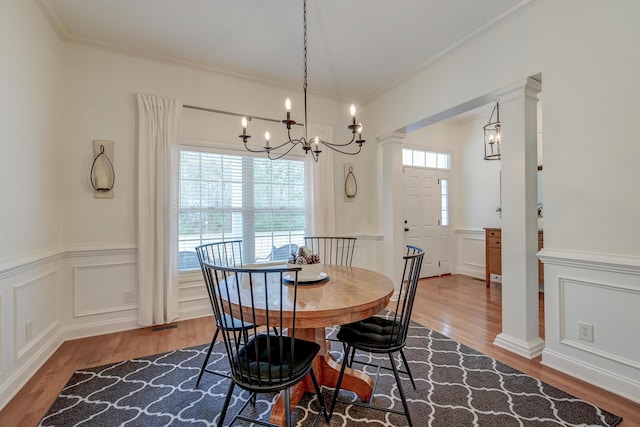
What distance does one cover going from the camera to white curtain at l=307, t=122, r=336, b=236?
3812 mm

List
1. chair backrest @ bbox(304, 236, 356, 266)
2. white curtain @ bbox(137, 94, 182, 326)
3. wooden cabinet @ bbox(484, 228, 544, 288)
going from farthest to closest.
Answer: wooden cabinet @ bbox(484, 228, 544, 288) → chair backrest @ bbox(304, 236, 356, 266) → white curtain @ bbox(137, 94, 182, 326)

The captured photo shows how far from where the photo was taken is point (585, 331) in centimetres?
201

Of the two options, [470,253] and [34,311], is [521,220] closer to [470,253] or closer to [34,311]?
[470,253]

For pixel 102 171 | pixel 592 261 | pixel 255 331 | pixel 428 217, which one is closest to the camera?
pixel 255 331

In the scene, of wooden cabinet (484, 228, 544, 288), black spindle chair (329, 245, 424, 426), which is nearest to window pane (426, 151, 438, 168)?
wooden cabinet (484, 228, 544, 288)

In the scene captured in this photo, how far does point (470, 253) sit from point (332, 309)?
4.70 metres

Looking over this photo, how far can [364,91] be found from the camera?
3980mm

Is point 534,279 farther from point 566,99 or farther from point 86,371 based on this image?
point 86,371

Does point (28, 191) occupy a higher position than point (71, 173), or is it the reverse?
point (71, 173)

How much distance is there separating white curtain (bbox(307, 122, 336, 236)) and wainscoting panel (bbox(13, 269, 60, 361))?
103 inches

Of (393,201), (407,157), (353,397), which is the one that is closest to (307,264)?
(353,397)

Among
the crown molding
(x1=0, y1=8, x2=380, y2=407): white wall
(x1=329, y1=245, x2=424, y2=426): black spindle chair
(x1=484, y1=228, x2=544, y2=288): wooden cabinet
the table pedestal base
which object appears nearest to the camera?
(x1=329, y1=245, x2=424, y2=426): black spindle chair

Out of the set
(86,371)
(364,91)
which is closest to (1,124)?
(86,371)

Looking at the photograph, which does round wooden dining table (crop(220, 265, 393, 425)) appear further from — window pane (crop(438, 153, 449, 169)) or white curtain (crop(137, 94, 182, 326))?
window pane (crop(438, 153, 449, 169))
